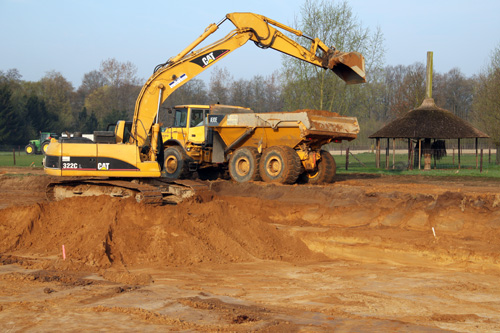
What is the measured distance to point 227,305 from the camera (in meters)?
7.05

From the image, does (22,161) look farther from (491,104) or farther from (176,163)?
(491,104)

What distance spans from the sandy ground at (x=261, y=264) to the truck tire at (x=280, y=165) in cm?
89

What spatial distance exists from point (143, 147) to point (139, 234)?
3.44 metres

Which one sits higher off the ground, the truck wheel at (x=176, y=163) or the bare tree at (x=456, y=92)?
the bare tree at (x=456, y=92)

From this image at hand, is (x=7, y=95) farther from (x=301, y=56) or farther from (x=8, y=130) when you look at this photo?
(x=301, y=56)

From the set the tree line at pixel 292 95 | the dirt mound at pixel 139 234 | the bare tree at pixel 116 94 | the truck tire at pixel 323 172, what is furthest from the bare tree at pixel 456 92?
the dirt mound at pixel 139 234

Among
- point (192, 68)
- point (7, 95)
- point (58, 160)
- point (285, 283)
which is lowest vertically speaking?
point (285, 283)

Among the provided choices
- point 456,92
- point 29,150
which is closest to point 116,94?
point 29,150

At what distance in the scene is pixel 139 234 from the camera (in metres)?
10.6

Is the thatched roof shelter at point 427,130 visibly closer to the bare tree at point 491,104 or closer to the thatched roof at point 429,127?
the thatched roof at point 429,127

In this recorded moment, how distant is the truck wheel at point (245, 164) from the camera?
1675cm

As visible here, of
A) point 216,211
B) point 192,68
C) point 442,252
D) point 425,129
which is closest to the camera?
point 442,252

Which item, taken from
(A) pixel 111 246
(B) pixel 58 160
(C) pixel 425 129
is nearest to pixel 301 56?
(B) pixel 58 160

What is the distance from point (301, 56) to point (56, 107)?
212 ft
